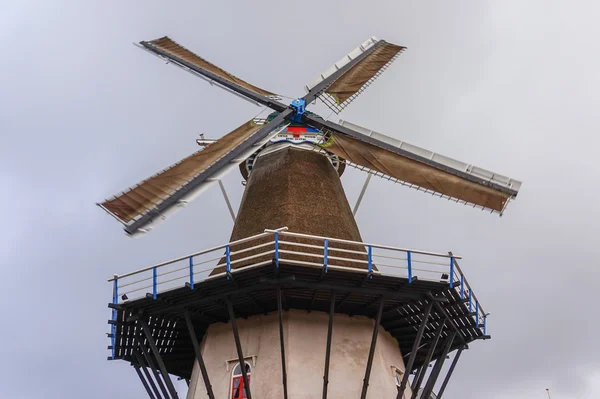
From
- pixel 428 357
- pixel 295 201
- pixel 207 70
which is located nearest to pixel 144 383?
pixel 295 201

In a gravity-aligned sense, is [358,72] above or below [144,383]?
above

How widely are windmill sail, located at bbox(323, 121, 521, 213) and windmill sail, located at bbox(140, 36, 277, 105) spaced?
357 cm

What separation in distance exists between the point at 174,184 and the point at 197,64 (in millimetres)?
7623

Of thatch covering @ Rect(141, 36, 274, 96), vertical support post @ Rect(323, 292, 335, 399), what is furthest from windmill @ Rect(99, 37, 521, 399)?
thatch covering @ Rect(141, 36, 274, 96)

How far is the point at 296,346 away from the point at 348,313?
61.4 inches

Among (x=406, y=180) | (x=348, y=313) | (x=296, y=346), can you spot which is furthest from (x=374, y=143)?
(x=296, y=346)

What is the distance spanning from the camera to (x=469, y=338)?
16.7 metres

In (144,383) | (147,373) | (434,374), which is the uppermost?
(147,373)

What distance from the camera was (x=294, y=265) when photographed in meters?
13.1

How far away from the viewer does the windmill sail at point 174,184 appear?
47.6ft

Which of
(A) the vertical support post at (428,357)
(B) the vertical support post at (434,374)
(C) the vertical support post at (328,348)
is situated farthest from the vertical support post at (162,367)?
(B) the vertical support post at (434,374)

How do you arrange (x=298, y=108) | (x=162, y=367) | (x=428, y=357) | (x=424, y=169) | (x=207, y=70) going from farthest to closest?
1. (x=207, y=70)
2. (x=298, y=108)
3. (x=424, y=169)
4. (x=428, y=357)
5. (x=162, y=367)

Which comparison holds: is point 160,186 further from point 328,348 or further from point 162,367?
point 328,348

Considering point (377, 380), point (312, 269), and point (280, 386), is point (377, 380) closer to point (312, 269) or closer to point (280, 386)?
point (280, 386)
